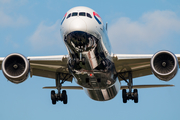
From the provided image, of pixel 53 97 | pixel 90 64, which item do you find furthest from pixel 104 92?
pixel 90 64

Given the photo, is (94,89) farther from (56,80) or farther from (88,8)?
(88,8)

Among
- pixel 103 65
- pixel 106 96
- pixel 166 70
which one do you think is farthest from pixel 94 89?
pixel 166 70

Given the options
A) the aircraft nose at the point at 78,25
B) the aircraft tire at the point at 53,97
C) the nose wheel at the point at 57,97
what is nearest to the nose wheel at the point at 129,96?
the nose wheel at the point at 57,97

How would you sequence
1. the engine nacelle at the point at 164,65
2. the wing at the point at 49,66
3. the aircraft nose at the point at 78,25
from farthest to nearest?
1. the wing at the point at 49,66
2. the engine nacelle at the point at 164,65
3. the aircraft nose at the point at 78,25

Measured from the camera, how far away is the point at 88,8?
2153 centimetres

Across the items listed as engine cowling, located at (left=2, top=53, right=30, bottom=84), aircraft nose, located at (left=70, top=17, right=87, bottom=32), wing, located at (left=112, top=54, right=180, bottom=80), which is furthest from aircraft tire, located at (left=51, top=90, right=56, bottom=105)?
aircraft nose, located at (left=70, top=17, right=87, bottom=32)

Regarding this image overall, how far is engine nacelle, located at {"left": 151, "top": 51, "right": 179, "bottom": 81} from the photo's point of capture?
22.3 meters

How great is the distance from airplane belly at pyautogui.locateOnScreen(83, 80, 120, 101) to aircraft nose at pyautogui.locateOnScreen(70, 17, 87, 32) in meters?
7.90

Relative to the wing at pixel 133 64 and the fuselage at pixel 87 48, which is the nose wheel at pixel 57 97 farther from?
the wing at pixel 133 64

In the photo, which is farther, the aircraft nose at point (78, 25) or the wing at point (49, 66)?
the wing at point (49, 66)

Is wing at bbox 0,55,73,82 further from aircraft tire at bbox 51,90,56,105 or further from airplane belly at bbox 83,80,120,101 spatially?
airplane belly at bbox 83,80,120,101

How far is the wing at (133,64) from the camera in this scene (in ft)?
80.7

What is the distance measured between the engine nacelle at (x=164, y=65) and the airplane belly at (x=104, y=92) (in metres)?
4.87

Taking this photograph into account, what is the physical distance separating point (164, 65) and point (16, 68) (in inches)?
380
